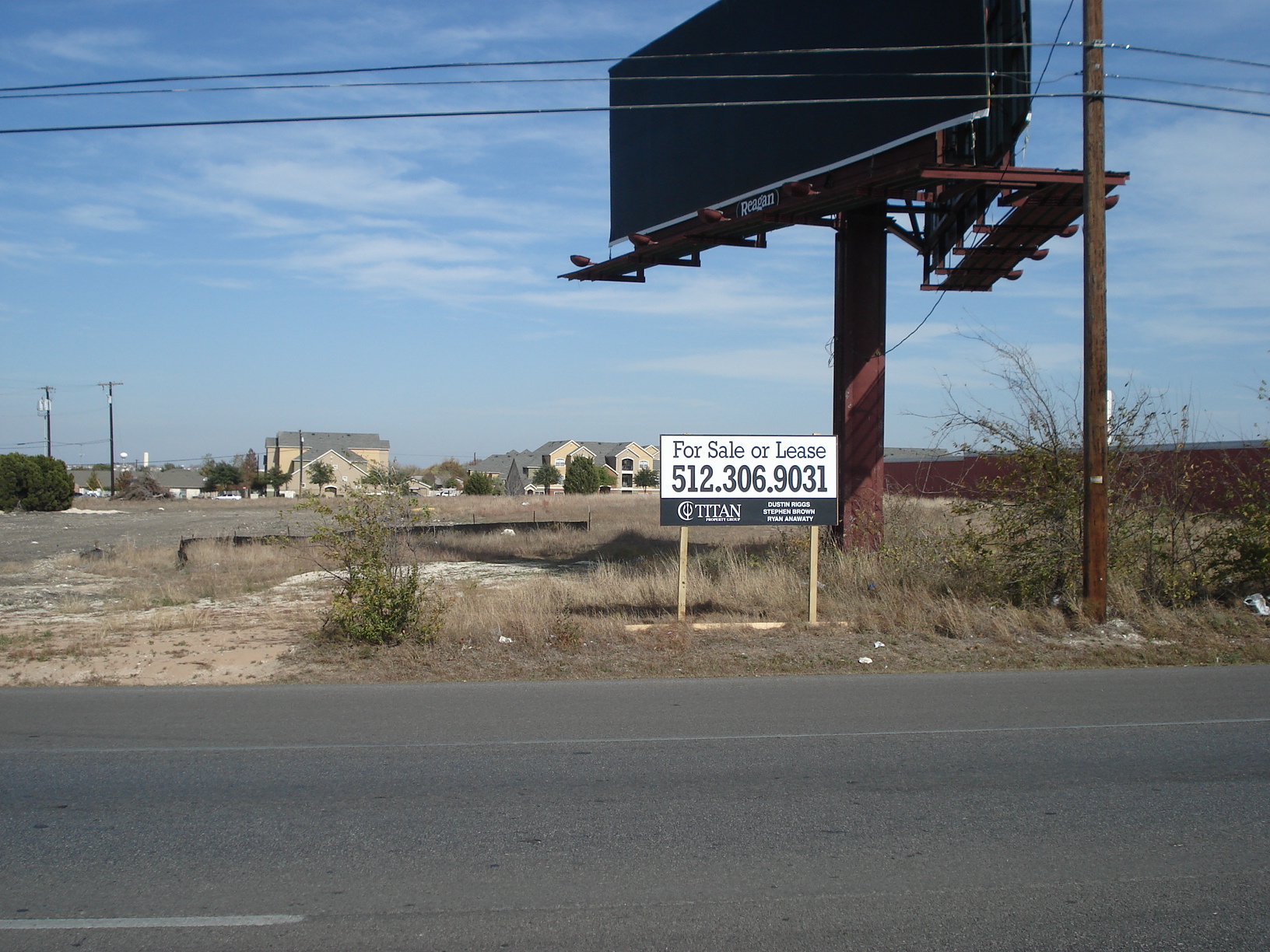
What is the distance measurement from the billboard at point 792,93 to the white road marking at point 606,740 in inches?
355

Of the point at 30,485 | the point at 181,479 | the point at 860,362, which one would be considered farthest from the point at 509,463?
the point at 860,362

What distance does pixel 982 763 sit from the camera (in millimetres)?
6488

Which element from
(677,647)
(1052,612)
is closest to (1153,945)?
(677,647)

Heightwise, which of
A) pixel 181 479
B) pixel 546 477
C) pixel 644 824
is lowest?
pixel 181 479

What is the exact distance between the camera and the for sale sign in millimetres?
12758

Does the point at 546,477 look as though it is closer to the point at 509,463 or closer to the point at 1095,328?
the point at 509,463

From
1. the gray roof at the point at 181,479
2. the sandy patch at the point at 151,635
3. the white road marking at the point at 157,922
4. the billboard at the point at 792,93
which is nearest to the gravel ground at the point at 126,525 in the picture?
the sandy patch at the point at 151,635

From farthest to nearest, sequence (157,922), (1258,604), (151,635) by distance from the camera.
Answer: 1. (151,635)
2. (1258,604)
3. (157,922)

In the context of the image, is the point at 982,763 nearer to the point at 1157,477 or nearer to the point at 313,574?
the point at 1157,477

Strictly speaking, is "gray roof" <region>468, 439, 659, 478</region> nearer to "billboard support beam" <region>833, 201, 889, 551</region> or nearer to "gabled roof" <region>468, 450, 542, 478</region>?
"gabled roof" <region>468, 450, 542, 478</region>

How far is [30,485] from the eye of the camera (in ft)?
196

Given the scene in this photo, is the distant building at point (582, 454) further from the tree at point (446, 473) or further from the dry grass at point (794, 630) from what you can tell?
the dry grass at point (794, 630)

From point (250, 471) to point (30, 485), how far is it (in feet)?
206

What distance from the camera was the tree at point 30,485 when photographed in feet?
195
